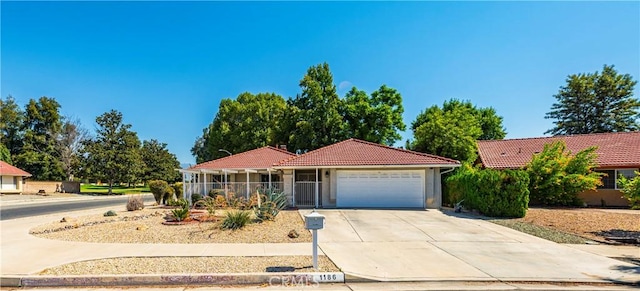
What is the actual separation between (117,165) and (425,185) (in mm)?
38430

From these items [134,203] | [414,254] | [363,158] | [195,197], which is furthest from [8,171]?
[414,254]

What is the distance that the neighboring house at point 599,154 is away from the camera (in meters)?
21.3

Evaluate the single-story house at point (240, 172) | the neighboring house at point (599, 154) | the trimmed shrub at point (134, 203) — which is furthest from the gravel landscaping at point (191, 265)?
the neighboring house at point (599, 154)

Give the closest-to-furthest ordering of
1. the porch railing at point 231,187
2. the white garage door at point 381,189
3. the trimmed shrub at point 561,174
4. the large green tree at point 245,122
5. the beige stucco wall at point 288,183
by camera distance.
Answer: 1. the trimmed shrub at point 561,174
2. the white garage door at point 381,189
3. the beige stucco wall at point 288,183
4. the porch railing at point 231,187
5. the large green tree at point 245,122

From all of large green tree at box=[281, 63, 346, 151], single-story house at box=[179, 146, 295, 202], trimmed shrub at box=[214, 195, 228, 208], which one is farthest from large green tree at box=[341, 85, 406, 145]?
trimmed shrub at box=[214, 195, 228, 208]

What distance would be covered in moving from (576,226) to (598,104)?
3526cm

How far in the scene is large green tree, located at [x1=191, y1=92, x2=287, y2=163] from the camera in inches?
1690

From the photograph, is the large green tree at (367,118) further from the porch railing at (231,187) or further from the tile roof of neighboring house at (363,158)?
the porch railing at (231,187)

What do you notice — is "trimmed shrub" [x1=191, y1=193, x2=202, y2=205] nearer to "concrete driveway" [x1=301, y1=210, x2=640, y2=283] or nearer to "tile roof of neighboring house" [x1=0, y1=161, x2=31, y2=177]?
"concrete driveway" [x1=301, y1=210, x2=640, y2=283]

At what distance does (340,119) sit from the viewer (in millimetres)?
33219

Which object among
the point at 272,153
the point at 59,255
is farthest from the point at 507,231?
the point at 272,153

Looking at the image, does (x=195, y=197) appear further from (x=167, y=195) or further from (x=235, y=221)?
(x=235, y=221)

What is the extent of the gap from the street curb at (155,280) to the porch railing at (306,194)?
13.8m

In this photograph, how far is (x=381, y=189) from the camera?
1964 centimetres
